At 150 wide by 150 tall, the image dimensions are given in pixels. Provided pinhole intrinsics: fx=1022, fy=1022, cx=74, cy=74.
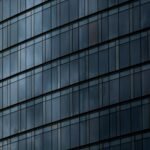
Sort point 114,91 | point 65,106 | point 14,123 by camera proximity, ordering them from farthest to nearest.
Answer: point 14,123 → point 65,106 → point 114,91

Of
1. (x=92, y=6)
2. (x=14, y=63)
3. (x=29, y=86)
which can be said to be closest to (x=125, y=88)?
(x=92, y=6)

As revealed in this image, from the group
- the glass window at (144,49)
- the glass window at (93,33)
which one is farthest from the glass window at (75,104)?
the glass window at (144,49)

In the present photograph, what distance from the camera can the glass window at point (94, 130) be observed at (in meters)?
92.1

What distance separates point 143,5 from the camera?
297 ft

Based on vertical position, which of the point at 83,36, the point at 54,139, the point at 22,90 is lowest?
the point at 54,139

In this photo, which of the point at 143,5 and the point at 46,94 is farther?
the point at 46,94

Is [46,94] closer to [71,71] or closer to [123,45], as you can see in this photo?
[71,71]

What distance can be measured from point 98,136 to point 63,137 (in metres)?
4.79

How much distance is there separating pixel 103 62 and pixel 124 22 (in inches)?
166

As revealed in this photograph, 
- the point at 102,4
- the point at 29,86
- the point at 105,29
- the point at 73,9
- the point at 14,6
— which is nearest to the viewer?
the point at 105,29

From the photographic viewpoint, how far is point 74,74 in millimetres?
96188

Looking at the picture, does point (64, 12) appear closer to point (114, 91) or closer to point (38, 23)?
point (38, 23)

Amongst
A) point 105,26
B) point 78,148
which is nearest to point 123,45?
point 105,26

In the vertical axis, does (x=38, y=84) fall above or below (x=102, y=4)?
below
